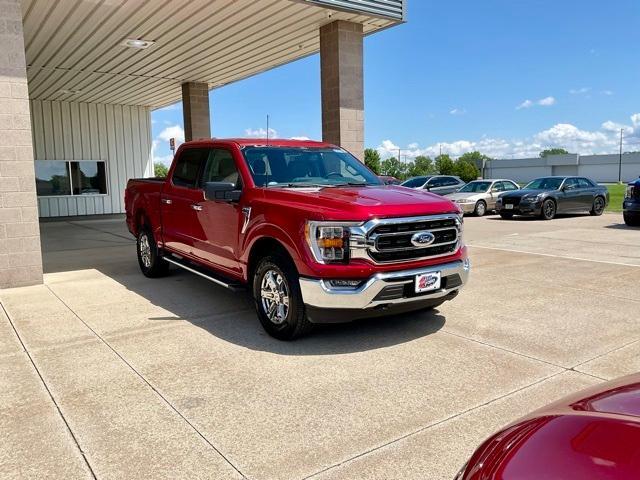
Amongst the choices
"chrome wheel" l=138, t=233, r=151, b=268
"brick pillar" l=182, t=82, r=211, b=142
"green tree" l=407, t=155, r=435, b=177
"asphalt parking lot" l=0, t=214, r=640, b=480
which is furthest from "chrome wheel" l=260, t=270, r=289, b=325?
"green tree" l=407, t=155, r=435, b=177

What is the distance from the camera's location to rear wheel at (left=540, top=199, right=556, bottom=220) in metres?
17.8

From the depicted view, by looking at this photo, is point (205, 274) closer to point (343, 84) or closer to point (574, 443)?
point (574, 443)

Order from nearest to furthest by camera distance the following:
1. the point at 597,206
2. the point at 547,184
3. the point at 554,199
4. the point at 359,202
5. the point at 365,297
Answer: the point at 365,297
the point at 359,202
the point at 554,199
the point at 547,184
the point at 597,206

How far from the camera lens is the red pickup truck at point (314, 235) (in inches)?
178

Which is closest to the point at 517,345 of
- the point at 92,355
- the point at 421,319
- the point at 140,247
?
the point at 421,319

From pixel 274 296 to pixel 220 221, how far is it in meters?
1.35

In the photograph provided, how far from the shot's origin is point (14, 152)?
749cm

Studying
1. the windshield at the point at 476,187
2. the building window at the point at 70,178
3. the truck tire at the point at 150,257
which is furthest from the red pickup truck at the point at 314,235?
the building window at the point at 70,178

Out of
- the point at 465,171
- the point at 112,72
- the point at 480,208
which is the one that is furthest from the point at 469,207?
the point at 465,171

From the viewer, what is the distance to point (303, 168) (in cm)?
599

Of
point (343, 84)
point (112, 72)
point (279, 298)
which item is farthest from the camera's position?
point (112, 72)

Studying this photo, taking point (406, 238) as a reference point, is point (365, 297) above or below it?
below

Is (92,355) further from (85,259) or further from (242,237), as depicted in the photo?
(85,259)

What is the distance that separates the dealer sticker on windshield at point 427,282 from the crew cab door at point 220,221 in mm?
1931
